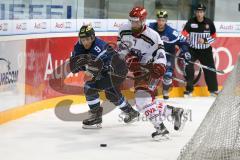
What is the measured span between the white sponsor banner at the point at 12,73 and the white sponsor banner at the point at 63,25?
2.49 feet

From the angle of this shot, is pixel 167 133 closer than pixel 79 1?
Yes

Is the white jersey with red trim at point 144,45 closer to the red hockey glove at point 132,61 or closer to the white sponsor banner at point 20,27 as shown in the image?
the red hockey glove at point 132,61


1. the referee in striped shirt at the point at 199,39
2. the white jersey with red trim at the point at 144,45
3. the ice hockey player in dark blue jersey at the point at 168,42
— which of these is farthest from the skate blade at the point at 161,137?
the referee in striped shirt at the point at 199,39

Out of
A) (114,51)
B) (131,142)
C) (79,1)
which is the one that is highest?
(79,1)

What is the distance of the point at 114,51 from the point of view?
230 inches

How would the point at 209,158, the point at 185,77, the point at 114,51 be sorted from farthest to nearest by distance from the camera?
the point at 185,77 < the point at 114,51 < the point at 209,158

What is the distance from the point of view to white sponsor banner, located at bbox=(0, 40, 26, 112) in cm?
582

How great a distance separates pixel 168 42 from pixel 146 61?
2.21 m

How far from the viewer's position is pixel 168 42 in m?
7.76

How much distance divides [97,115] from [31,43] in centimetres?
112

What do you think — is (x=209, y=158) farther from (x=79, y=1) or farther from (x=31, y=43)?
(x=79, y=1)

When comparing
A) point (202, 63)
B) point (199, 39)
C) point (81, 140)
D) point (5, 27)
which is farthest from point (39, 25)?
point (202, 63)

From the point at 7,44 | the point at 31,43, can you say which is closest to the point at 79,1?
the point at 31,43

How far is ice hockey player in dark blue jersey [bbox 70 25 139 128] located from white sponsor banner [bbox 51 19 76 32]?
109cm
